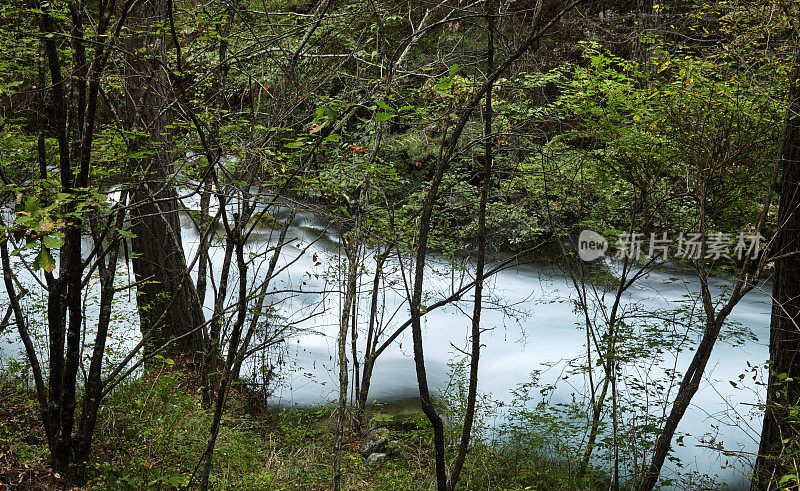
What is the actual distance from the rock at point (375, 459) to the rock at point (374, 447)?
8 centimetres

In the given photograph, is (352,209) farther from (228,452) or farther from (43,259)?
(43,259)

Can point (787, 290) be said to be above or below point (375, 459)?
above

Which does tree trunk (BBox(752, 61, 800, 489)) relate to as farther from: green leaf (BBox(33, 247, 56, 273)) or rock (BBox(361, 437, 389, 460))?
green leaf (BBox(33, 247, 56, 273))

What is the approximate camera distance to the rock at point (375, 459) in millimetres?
6215

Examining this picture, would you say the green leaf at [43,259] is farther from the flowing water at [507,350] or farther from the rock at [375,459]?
the flowing water at [507,350]

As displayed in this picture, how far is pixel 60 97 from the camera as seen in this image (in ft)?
10.5

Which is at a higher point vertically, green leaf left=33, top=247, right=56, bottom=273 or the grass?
green leaf left=33, top=247, right=56, bottom=273

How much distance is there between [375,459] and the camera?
6.35m

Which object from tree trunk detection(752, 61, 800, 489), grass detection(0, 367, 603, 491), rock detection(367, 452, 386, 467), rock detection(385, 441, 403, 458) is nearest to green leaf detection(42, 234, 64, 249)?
grass detection(0, 367, 603, 491)

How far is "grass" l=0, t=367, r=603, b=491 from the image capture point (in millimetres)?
4109

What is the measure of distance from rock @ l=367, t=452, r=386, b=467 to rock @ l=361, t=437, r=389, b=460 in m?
0.08

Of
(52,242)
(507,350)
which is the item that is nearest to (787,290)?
(507,350)

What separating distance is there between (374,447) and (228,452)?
7.30 feet

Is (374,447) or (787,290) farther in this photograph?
(374,447)
